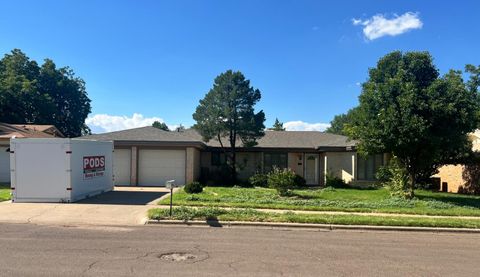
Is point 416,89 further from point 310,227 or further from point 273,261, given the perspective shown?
point 273,261

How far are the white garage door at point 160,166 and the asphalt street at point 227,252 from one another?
14.6m

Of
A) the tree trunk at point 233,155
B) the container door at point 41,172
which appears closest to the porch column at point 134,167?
the tree trunk at point 233,155

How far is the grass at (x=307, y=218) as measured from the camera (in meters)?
13.2

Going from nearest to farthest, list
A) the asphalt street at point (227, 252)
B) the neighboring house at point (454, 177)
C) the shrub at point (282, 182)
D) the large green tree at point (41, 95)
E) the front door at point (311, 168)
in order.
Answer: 1. the asphalt street at point (227, 252)
2. the shrub at point (282, 182)
3. the neighboring house at point (454, 177)
4. the front door at point (311, 168)
5. the large green tree at point (41, 95)

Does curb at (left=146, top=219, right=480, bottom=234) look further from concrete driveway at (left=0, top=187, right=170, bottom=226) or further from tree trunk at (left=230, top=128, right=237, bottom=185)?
tree trunk at (left=230, top=128, right=237, bottom=185)

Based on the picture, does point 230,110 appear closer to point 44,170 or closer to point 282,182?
point 282,182

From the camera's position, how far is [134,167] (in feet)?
88.2

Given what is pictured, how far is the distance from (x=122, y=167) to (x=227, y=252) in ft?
62.8

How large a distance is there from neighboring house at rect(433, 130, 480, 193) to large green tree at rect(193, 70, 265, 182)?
11.5 m

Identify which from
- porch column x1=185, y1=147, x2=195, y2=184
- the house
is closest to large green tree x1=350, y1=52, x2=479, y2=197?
the house

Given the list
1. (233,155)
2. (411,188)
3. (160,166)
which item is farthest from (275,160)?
(411,188)

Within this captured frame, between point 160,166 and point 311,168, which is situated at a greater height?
point 160,166

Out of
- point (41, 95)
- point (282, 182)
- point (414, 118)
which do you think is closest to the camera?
point (414, 118)

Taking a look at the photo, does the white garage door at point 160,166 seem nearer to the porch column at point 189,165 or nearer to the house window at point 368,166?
the porch column at point 189,165
